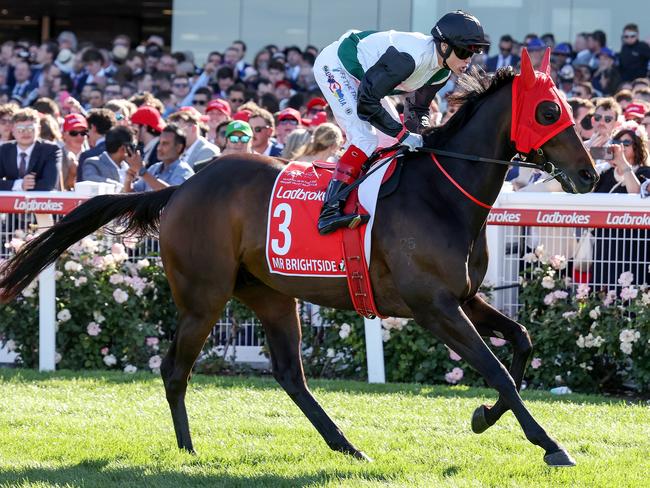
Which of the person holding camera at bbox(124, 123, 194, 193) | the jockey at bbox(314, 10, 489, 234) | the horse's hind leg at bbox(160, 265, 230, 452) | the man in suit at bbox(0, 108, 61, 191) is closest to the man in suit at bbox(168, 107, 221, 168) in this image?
the person holding camera at bbox(124, 123, 194, 193)

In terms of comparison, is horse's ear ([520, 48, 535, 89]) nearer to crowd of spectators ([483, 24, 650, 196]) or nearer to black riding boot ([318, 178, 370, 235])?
black riding boot ([318, 178, 370, 235])

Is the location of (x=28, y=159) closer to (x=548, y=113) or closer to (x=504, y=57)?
(x=548, y=113)

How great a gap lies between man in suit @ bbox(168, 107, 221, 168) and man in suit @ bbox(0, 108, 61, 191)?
1.04 metres

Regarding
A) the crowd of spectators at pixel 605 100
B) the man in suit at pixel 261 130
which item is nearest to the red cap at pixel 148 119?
the man in suit at pixel 261 130

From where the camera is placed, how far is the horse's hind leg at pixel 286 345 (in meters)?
5.45

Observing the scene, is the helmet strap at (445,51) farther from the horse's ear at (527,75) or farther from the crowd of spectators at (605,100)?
the crowd of spectators at (605,100)

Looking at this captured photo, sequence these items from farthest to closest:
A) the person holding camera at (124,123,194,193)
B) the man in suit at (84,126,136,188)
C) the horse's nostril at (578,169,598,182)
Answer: the man in suit at (84,126,136,188) → the person holding camera at (124,123,194,193) → the horse's nostril at (578,169,598,182)

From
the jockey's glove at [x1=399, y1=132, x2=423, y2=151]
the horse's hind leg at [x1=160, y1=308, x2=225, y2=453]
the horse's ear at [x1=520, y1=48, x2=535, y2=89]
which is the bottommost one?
the horse's hind leg at [x1=160, y1=308, x2=225, y2=453]

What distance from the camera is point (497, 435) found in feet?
18.3

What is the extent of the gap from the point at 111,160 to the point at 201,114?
3.52m

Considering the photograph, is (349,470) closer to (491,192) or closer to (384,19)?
(491,192)

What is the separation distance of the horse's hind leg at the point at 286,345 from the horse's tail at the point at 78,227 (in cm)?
67

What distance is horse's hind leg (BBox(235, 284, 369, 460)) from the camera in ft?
17.9

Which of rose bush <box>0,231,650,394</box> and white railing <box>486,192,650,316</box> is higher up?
white railing <box>486,192,650,316</box>
